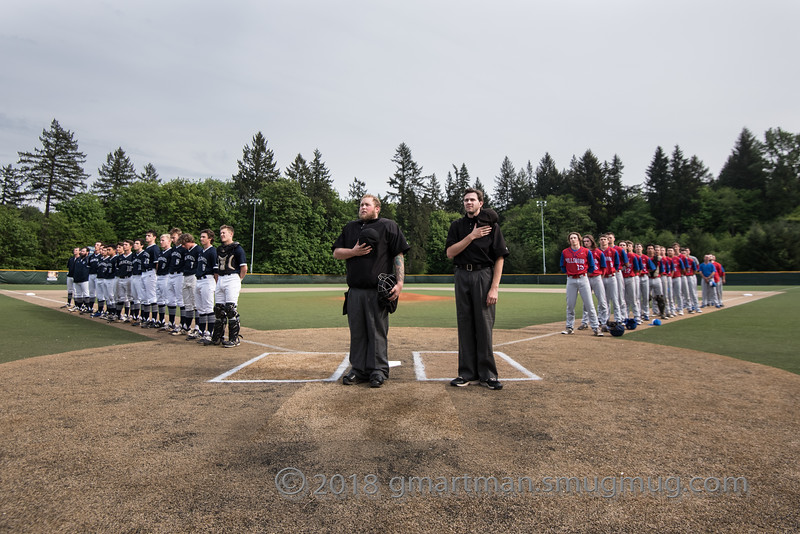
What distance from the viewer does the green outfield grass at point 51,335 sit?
6.80 metres

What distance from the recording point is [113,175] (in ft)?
221

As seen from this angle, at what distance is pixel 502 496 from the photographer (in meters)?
2.16

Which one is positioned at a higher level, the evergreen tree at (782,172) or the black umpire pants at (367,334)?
the evergreen tree at (782,172)

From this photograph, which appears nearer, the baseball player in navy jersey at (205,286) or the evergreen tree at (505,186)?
the baseball player in navy jersey at (205,286)

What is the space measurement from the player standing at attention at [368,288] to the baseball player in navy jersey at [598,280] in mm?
6066

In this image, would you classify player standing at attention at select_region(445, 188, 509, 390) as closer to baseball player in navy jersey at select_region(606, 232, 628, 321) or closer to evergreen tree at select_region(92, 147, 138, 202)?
baseball player in navy jersey at select_region(606, 232, 628, 321)

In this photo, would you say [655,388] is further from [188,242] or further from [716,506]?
[188,242]

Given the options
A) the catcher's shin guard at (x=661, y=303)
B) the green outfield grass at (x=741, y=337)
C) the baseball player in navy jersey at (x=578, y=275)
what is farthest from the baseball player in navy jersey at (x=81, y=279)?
the catcher's shin guard at (x=661, y=303)

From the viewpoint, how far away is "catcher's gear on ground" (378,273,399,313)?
15.1ft

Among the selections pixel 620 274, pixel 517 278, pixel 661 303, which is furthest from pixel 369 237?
pixel 517 278

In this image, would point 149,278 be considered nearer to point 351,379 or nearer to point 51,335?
point 51,335

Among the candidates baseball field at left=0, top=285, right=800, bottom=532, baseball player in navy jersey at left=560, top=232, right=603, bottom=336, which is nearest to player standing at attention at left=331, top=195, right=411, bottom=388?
baseball field at left=0, top=285, right=800, bottom=532

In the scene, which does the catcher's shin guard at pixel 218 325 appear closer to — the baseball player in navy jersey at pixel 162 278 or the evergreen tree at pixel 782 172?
the baseball player in navy jersey at pixel 162 278

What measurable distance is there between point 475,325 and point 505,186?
93025mm
